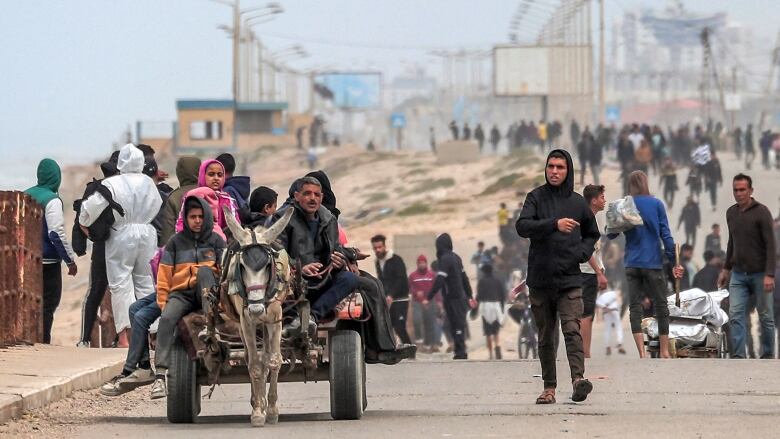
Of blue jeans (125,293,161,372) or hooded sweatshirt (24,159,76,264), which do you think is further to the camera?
hooded sweatshirt (24,159,76,264)

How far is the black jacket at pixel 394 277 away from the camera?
21719 millimetres

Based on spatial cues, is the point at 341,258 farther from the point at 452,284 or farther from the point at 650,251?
the point at 452,284

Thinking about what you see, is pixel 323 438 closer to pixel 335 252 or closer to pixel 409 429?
pixel 409 429

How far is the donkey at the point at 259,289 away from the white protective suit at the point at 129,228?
188 inches

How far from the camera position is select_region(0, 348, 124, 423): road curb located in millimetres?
10898

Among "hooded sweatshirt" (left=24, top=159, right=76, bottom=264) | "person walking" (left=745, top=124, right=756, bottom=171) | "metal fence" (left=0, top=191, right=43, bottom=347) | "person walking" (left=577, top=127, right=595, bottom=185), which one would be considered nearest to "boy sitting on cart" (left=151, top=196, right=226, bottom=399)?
"metal fence" (left=0, top=191, right=43, bottom=347)

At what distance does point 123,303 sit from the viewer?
15617mm

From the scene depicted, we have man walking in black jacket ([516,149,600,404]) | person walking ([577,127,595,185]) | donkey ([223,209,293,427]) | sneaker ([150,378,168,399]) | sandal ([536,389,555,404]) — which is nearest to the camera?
donkey ([223,209,293,427])

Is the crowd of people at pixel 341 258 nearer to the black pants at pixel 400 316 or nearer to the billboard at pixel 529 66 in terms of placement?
the black pants at pixel 400 316

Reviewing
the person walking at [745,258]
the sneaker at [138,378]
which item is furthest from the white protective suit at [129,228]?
the person walking at [745,258]

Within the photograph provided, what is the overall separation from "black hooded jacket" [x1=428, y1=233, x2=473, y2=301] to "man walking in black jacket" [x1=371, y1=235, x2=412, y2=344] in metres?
0.61

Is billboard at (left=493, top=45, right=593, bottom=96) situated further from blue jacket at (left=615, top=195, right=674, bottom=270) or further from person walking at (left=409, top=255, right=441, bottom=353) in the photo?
blue jacket at (left=615, top=195, right=674, bottom=270)

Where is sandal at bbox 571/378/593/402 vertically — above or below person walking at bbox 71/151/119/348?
below

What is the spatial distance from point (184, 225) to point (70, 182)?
118262 millimetres
